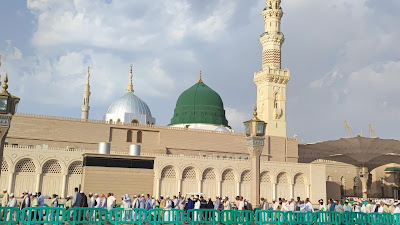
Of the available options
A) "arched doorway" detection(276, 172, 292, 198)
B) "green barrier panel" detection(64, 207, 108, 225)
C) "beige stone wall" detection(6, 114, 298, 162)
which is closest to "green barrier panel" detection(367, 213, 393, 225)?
"green barrier panel" detection(64, 207, 108, 225)

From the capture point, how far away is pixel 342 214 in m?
13.7

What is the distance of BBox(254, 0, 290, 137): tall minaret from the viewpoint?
44656 millimetres

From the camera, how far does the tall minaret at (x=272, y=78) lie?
44656 mm

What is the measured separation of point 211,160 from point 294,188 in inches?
337

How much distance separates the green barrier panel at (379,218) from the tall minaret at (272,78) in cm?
2987

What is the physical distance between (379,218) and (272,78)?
104 ft

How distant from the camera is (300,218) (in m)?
13.1

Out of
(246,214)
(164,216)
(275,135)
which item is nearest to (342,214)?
(246,214)

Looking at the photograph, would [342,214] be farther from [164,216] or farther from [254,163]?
[164,216]

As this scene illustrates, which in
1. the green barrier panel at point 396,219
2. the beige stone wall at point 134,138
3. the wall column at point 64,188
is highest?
the beige stone wall at point 134,138

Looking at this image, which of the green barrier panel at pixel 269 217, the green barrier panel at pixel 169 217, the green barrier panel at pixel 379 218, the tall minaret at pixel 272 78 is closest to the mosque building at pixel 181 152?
the tall minaret at pixel 272 78

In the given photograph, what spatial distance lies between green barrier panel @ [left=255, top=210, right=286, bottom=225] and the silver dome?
110 feet

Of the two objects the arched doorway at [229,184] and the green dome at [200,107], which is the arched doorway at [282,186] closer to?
the arched doorway at [229,184]

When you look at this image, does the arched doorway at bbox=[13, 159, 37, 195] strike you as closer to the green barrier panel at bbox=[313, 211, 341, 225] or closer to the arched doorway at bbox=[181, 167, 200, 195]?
the arched doorway at bbox=[181, 167, 200, 195]
